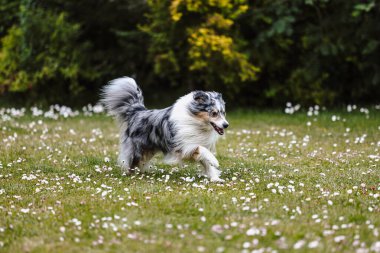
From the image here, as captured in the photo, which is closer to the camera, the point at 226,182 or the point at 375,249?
the point at 375,249

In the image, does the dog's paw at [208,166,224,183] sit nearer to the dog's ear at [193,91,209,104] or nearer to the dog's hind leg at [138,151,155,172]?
the dog's ear at [193,91,209,104]

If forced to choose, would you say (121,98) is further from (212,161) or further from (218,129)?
(212,161)

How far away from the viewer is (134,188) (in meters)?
6.95

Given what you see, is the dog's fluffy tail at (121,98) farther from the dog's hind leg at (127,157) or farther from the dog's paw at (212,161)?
the dog's paw at (212,161)

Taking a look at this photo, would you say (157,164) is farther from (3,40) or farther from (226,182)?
(3,40)

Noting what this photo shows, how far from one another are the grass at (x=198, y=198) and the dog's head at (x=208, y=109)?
0.76 metres

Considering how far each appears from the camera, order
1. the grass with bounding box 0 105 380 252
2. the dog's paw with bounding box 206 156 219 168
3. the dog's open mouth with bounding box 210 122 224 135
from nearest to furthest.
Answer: the grass with bounding box 0 105 380 252 < the dog's paw with bounding box 206 156 219 168 < the dog's open mouth with bounding box 210 122 224 135

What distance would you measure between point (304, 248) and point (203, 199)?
1755 mm

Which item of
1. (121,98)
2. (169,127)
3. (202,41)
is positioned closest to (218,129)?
(169,127)

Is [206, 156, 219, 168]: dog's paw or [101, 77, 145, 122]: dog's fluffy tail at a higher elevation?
[101, 77, 145, 122]: dog's fluffy tail

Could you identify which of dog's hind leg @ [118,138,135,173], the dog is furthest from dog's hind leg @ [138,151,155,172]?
dog's hind leg @ [118,138,135,173]

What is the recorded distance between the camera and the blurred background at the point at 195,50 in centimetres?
1449

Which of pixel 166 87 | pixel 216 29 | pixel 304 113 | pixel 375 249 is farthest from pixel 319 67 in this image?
pixel 375 249

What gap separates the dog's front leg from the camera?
292 inches
